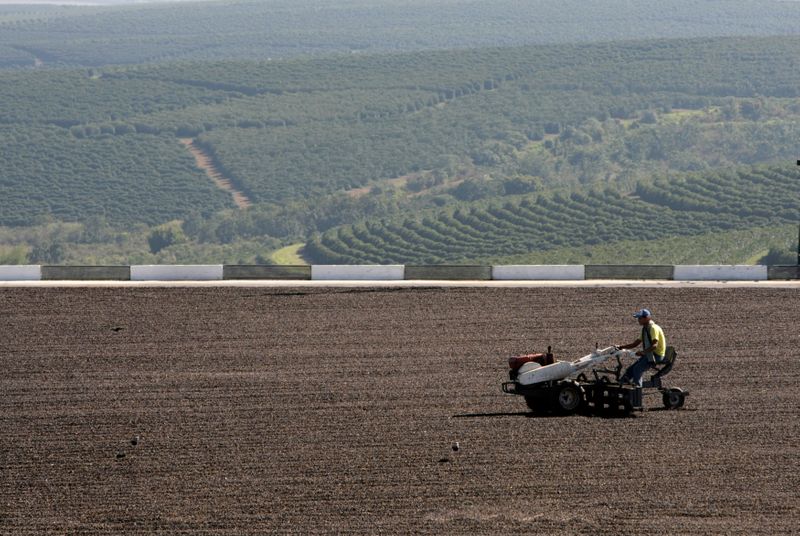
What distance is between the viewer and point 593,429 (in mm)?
20609

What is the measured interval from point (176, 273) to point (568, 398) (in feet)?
58.4

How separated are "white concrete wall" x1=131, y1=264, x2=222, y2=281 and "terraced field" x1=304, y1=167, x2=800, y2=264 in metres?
77.1

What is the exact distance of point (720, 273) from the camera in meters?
35.8

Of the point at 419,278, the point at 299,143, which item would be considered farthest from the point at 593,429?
the point at 299,143

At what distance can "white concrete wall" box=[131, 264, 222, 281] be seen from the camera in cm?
3641

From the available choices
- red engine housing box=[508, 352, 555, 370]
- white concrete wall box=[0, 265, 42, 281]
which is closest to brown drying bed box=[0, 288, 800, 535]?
red engine housing box=[508, 352, 555, 370]

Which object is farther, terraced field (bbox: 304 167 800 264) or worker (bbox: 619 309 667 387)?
terraced field (bbox: 304 167 800 264)

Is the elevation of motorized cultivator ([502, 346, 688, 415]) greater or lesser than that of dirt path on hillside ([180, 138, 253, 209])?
lesser

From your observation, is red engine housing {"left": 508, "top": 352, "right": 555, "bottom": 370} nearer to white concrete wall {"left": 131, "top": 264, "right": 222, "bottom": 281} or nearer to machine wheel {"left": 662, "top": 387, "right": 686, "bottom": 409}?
machine wheel {"left": 662, "top": 387, "right": 686, "bottom": 409}

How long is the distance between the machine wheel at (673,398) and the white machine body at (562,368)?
53.7 inches

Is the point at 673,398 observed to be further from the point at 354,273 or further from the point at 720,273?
the point at 354,273

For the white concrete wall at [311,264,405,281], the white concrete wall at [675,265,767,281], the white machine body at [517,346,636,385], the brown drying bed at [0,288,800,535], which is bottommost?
the brown drying bed at [0,288,800,535]

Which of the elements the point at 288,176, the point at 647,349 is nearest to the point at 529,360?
the point at 647,349

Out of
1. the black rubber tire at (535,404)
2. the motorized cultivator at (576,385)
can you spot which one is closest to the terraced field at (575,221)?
the black rubber tire at (535,404)
